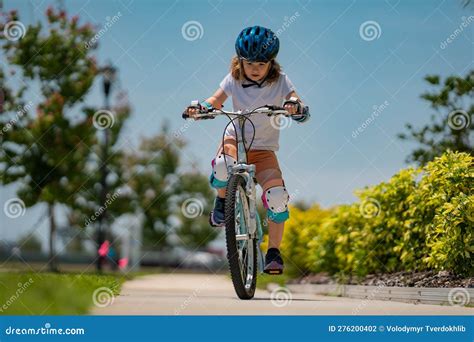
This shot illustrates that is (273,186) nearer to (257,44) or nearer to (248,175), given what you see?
(248,175)

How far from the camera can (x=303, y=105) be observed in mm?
6617

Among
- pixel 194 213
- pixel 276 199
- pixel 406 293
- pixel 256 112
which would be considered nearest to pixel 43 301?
pixel 276 199

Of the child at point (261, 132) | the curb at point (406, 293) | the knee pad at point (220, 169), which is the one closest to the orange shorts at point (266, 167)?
the child at point (261, 132)

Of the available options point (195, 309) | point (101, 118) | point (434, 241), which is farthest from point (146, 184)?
point (195, 309)

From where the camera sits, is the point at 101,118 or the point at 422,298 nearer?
the point at 422,298

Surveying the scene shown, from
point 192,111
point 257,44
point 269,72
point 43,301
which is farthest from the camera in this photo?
point 43,301

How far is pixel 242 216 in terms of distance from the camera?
6.64 meters

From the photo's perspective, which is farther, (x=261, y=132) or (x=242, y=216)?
(x=261, y=132)

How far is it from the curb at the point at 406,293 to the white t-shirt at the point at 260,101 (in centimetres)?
271

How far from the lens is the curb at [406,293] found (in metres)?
7.95

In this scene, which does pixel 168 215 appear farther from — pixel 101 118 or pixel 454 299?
pixel 454 299

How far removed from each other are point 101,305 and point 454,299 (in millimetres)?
3743

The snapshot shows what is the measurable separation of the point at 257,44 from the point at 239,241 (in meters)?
1.76

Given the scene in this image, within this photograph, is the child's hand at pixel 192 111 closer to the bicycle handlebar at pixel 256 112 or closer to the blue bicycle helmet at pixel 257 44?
the bicycle handlebar at pixel 256 112
